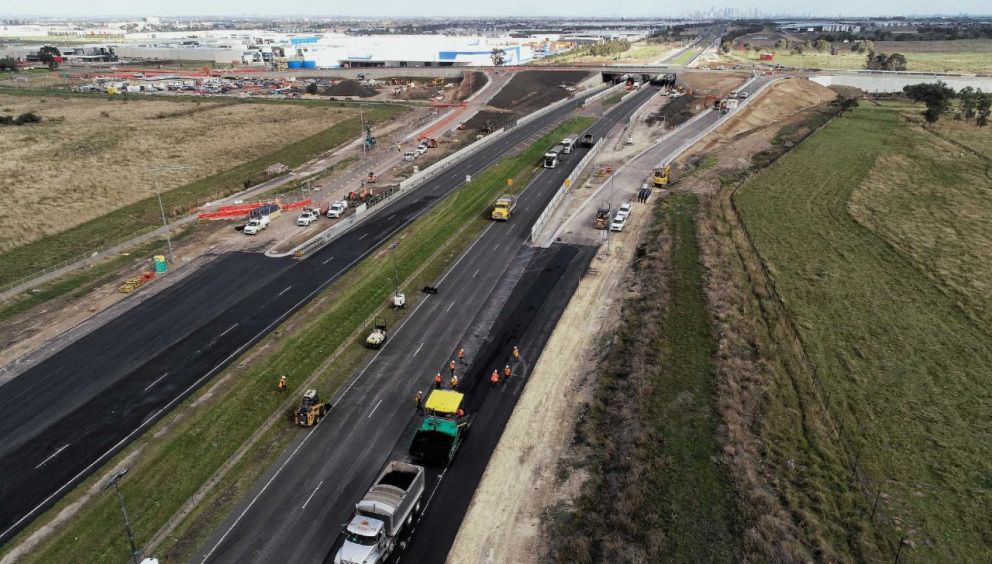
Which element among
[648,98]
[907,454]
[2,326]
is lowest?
[907,454]

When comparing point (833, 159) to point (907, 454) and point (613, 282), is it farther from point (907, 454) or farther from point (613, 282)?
point (907, 454)

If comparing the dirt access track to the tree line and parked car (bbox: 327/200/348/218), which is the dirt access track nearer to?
parked car (bbox: 327/200/348/218)

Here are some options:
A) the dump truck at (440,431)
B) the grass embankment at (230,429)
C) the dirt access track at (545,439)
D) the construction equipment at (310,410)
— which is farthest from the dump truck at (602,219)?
the construction equipment at (310,410)

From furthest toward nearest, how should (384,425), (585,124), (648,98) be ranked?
(648,98), (585,124), (384,425)

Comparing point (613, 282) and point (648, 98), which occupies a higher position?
point (648, 98)

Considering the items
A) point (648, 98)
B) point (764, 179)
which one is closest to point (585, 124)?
point (648, 98)

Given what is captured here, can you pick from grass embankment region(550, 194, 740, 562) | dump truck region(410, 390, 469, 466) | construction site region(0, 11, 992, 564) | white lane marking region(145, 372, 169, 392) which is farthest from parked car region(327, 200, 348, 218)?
dump truck region(410, 390, 469, 466)

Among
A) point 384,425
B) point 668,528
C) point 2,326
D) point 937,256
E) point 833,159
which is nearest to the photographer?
point 668,528

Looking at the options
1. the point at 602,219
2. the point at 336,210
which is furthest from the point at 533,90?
the point at 602,219
